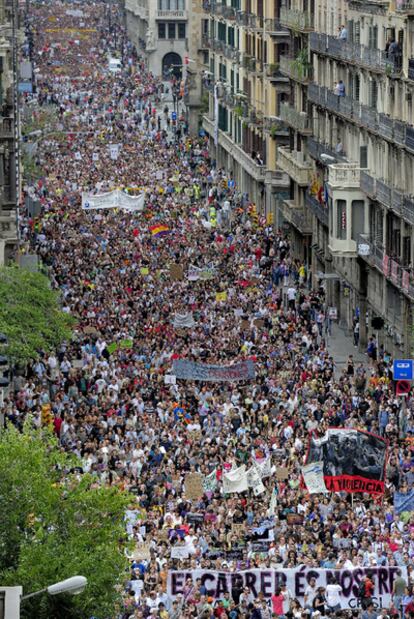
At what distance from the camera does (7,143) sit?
3383 inches

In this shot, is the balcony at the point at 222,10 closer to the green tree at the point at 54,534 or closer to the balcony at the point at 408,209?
the balcony at the point at 408,209

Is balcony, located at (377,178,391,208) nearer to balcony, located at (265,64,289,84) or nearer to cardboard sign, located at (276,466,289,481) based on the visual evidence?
cardboard sign, located at (276,466,289,481)

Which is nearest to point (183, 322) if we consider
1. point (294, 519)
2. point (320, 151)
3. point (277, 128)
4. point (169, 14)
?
point (320, 151)

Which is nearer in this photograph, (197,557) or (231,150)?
(197,557)

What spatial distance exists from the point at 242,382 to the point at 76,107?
104 m

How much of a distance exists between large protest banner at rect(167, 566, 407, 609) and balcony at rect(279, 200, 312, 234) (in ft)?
158

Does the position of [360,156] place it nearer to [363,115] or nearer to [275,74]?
[363,115]

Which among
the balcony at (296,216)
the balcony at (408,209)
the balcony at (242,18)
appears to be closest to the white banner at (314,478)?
the balcony at (408,209)

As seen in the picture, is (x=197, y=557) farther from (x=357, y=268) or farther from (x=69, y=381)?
(x=357, y=268)

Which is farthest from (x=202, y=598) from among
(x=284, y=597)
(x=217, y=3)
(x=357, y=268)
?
(x=217, y=3)

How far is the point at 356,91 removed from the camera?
7869cm

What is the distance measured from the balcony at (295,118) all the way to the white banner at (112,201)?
24.8 ft

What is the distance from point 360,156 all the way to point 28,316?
17.6 meters

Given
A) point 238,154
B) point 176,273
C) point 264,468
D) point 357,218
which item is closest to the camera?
point 264,468
